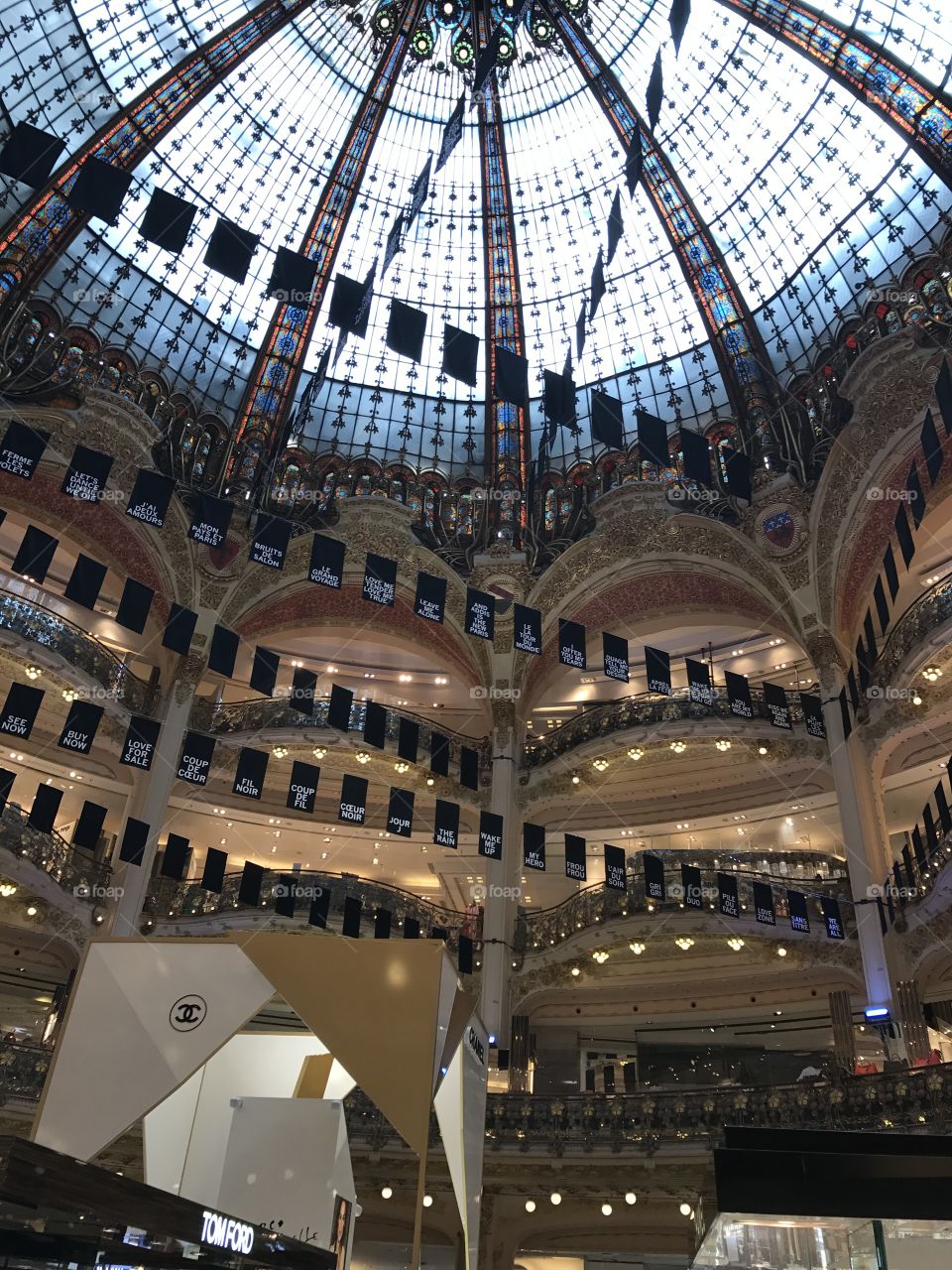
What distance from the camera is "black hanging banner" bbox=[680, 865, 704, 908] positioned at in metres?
22.2

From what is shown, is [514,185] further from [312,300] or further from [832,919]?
[832,919]

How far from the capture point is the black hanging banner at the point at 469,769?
24.8m

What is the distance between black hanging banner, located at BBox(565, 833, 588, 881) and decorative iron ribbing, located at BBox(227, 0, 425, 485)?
13732mm

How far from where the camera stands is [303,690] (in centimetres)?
2277

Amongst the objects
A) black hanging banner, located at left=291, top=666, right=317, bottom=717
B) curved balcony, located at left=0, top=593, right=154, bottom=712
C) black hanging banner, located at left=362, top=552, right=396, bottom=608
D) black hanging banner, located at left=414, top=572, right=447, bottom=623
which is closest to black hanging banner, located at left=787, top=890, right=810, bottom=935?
black hanging banner, located at left=414, top=572, right=447, bottom=623

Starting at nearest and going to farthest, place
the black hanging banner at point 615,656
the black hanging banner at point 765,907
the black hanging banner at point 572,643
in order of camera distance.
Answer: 1. the black hanging banner at point 765,907
2. the black hanging banner at point 572,643
3. the black hanging banner at point 615,656

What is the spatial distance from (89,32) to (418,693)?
66.2 ft

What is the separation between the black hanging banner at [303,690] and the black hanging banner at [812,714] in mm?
12122

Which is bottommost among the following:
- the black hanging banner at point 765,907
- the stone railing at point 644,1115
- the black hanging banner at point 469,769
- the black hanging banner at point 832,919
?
the stone railing at point 644,1115

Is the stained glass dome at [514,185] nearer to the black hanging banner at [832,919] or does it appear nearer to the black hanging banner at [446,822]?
the black hanging banner at [446,822]

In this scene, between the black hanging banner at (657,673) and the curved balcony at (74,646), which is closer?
the black hanging banner at (657,673)

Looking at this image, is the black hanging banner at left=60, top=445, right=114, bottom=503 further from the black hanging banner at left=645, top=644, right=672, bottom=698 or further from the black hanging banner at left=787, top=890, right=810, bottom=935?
the black hanging banner at left=787, top=890, right=810, bottom=935

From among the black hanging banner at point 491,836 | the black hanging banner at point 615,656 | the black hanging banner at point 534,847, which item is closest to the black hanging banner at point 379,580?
the black hanging banner at point 615,656

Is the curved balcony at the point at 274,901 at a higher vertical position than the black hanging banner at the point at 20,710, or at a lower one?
lower
